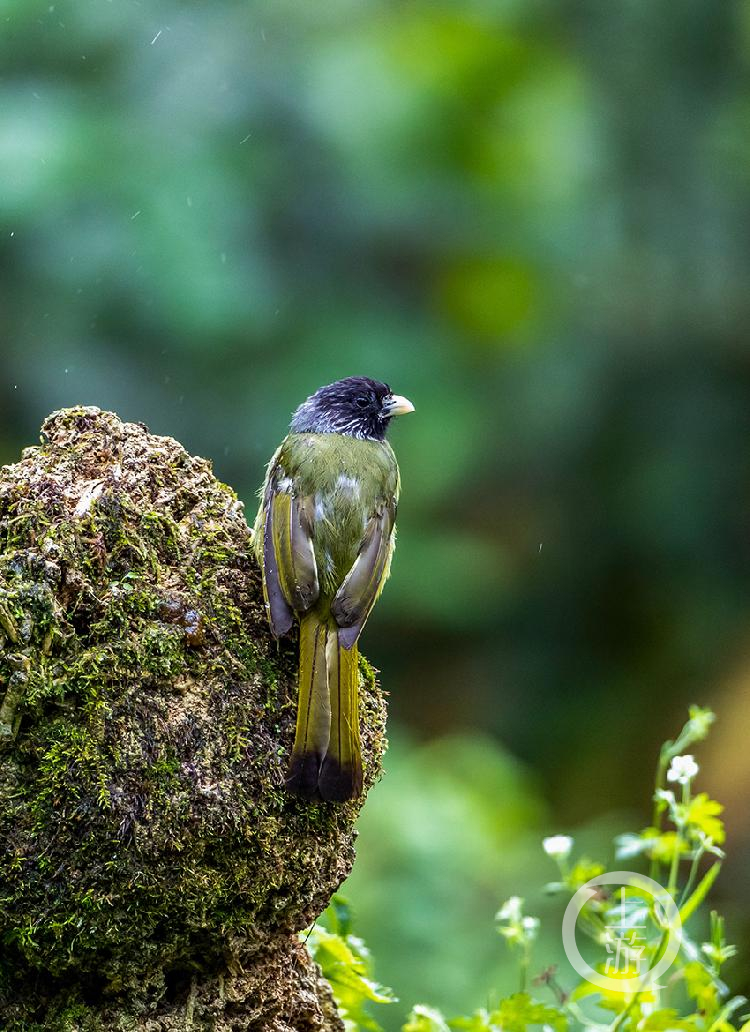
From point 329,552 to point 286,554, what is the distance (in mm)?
234

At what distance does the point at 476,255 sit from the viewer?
329 inches

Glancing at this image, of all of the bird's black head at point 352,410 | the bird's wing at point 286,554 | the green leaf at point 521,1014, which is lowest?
the green leaf at point 521,1014

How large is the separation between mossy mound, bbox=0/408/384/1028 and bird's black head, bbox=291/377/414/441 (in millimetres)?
1299

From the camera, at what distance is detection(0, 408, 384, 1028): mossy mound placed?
234 centimetres

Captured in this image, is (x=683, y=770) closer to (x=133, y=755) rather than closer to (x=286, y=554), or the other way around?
(x=286, y=554)

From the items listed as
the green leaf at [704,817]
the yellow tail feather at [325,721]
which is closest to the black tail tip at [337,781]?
the yellow tail feather at [325,721]

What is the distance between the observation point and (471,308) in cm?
845

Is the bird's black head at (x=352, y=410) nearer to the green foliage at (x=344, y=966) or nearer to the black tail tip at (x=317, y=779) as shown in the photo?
the green foliage at (x=344, y=966)

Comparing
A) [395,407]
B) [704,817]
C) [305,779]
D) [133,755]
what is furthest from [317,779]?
[395,407]

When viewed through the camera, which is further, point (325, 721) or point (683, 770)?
point (683, 770)

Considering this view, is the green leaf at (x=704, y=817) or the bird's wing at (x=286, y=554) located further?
the green leaf at (x=704, y=817)

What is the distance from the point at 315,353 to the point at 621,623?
8.93 feet

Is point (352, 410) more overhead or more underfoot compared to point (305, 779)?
more overhead

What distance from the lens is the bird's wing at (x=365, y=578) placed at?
9.57ft
